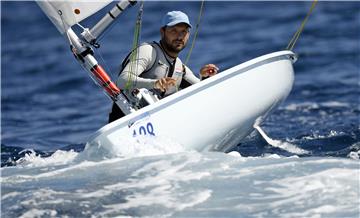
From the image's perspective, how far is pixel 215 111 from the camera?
5961mm

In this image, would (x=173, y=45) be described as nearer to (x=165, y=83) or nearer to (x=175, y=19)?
(x=175, y=19)

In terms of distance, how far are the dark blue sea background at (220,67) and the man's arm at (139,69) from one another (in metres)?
0.48

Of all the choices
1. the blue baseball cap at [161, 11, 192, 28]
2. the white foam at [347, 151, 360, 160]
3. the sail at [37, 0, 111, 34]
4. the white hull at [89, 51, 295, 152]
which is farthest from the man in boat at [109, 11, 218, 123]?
the white foam at [347, 151, 360, 160]

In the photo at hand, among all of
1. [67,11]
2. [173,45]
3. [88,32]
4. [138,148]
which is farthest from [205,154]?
[67,11]

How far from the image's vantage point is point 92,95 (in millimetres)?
13094

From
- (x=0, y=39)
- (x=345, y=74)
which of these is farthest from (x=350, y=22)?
(x=0, y=39)

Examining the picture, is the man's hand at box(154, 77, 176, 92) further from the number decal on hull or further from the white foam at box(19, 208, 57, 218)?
the white foam at box(19, 208, 57, 218)

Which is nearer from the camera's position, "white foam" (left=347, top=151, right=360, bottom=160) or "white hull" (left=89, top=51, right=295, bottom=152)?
"white hull" (left=89, top=51, right=295, bottom=152)

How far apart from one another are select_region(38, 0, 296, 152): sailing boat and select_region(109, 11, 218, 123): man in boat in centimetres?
12

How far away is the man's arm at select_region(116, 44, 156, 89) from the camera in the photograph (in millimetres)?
5969

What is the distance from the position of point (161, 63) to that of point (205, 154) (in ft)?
2.75

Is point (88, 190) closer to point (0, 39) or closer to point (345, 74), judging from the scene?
point (345, 74)

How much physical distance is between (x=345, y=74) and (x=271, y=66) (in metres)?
6.49

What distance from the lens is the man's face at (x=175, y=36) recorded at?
6191 mm
